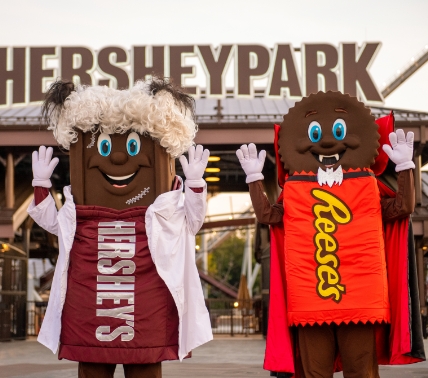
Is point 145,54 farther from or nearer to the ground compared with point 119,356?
farther from the ground

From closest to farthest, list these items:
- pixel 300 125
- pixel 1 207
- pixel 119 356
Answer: pixel 119 356
pixel 300 125
pixel 1 207

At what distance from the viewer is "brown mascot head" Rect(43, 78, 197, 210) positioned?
214 inches

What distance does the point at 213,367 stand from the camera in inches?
387

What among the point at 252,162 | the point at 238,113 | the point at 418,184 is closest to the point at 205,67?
the point at 238,113

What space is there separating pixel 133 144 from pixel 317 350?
2.00 m

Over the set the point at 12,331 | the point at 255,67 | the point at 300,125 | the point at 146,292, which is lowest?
the point at 12,331

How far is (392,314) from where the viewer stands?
545 centimetres

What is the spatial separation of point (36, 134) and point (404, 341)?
12.9 meters

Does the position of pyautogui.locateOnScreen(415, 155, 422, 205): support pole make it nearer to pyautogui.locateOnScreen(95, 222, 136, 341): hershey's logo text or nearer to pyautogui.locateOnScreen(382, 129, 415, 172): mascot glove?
pyautogui.locateOnScreen(382, 129, 415, 172): mascot glove

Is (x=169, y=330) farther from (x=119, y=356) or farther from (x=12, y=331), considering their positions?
(x=12, y=331)

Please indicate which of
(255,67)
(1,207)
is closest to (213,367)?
(1,207)

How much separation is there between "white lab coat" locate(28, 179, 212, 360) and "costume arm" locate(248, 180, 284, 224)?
46cm

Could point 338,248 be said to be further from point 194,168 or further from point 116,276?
point 116,276

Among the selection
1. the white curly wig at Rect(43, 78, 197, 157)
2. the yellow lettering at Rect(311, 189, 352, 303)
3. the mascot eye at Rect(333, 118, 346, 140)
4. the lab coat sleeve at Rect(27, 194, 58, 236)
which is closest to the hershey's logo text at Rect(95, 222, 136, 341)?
the lab coat sleeve at Rect(27, 194, 58, 236)
